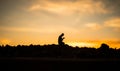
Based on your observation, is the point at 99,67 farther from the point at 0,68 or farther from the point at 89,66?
the point at 0,68

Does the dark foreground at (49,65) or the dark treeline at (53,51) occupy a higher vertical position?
the dark treeline at (53,51)

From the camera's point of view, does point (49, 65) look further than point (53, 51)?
No

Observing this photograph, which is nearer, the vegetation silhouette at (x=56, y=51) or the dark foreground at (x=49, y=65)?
the dark foreground at (x=49, y=65)

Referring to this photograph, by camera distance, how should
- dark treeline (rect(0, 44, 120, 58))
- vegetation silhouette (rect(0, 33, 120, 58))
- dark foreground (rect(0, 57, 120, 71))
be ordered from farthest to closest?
dark treeline (rect(0, 44, 120, 58)) → vegetation silhouette (rect(0, 33, 120, 58)) → dark foreground (rect(0, 57, 120, 71))

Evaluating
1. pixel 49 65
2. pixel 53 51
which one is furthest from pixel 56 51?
pixel 49 65

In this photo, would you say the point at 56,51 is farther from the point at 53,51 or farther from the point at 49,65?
the point at 49,65

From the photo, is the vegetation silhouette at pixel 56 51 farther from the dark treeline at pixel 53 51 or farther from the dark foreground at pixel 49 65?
the dark foreground at pixel 49 65

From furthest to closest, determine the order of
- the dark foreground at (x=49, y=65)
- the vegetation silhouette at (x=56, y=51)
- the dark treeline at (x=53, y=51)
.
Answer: the dark treeline at (x=53, y=51) → the vegetation silhouette at (x=56, y=51) → the dark foreground at (x=49, y=65)

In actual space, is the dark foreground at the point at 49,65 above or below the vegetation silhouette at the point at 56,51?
below

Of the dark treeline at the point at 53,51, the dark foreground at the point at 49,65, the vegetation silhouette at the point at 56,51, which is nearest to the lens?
the dark foreground at the point at 49,65

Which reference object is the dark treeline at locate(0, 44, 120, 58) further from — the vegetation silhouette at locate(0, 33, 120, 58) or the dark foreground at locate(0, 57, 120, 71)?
the dark foreground at locate(0, 57, 120, 71)

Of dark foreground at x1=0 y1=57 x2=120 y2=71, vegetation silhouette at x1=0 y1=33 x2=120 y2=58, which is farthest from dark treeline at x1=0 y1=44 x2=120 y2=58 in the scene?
dark foreground at x1=0 y1=57 x2=120 y2=71

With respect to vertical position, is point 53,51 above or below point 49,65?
above

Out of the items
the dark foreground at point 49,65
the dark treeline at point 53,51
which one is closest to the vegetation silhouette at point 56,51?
the dark treeline at point 53,51
